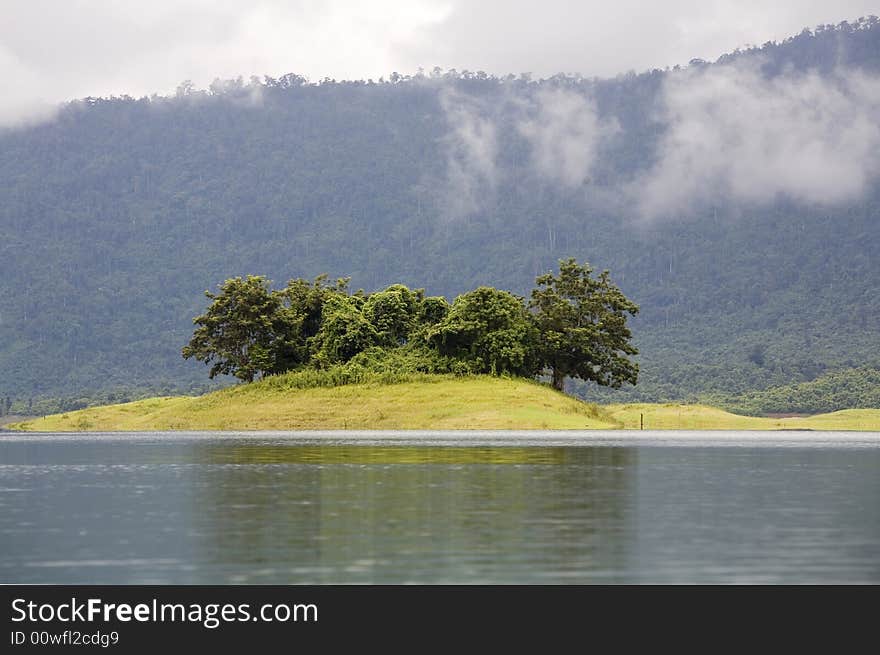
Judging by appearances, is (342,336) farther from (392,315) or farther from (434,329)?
(434,329)

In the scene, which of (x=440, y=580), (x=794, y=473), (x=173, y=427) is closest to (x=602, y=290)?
(x=173, y=427)

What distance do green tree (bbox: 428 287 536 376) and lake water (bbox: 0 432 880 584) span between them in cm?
5687

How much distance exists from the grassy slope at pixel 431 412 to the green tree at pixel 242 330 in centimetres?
430

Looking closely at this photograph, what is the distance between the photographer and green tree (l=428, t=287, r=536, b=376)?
117594 millimetres

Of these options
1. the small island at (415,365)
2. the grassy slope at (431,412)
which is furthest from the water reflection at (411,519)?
the small island at (415,365)

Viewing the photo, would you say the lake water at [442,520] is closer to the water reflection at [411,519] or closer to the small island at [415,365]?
the water reflection at [411,519]

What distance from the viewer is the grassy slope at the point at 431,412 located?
4294 inches

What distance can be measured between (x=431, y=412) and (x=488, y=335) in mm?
9836

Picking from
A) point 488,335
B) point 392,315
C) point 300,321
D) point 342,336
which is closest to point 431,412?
point 488,335

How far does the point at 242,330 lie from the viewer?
5089 inches

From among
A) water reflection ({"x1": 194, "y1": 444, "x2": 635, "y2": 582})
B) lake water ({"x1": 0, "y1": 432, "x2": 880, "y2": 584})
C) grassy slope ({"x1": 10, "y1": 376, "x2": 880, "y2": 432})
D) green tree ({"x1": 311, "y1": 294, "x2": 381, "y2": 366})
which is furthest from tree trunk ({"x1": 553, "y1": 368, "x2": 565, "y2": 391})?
water reflection ({"x1": 194, "y1": 444, "x2": 635, "y2": 582})

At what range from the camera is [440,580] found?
74.6ft
